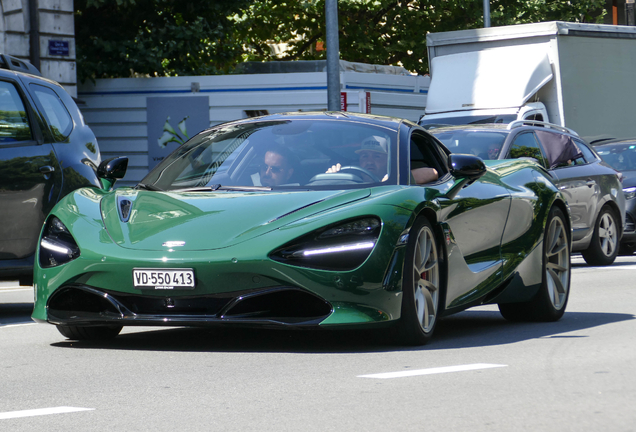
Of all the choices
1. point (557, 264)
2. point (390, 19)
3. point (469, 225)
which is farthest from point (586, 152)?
point (390, 19)

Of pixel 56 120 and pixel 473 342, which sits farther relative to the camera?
pixel 56 120

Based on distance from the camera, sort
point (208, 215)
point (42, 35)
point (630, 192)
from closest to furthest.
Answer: point (208, 215) < point (630, 192) < point (42, 35)

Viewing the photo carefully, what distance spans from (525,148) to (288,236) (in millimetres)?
7630

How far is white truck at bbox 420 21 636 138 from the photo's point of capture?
18.9 metres

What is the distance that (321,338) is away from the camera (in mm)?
6852

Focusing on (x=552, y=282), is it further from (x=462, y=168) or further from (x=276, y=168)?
(x=276, y=168)

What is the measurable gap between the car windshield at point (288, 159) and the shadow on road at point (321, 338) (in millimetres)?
889

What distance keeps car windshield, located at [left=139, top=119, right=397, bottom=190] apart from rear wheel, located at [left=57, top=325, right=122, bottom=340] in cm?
91

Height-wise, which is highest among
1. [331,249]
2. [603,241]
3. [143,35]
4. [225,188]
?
[143,35]

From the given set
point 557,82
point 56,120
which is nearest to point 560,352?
point 56,120

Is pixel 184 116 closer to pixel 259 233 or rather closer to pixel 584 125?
pixel 584 125

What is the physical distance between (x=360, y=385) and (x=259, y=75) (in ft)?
61.9

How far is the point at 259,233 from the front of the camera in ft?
19.5

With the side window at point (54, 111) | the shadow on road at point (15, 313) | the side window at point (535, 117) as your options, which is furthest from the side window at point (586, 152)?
the shadow on road at point (15, 313)
